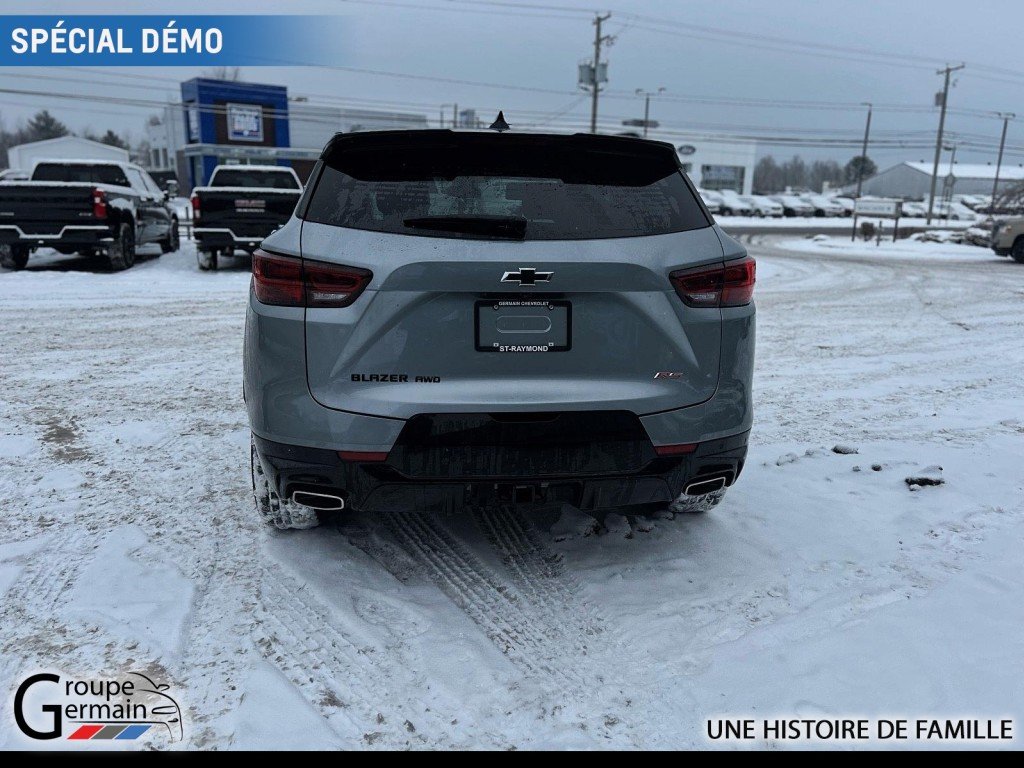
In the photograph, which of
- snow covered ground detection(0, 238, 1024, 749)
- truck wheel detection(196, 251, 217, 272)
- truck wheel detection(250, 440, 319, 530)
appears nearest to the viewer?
snow covered ground detection(0, 238, 1024, 749)

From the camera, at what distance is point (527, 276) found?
2.81 m

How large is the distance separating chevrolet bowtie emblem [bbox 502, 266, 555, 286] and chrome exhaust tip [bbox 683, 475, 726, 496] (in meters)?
1.04

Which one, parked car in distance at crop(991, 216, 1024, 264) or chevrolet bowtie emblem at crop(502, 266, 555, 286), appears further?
parked car in distance at crop(991, 216, 1024, 264)

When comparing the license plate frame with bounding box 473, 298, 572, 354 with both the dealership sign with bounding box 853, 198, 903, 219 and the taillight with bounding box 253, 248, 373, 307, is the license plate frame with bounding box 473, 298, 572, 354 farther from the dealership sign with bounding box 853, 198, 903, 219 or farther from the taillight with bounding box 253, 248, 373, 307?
the dealership sign with bounding box 853, 198, 903, 219

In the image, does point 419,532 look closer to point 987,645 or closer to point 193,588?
point 193,588

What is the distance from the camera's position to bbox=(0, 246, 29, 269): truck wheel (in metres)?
13.6

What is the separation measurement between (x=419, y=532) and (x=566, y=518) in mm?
768

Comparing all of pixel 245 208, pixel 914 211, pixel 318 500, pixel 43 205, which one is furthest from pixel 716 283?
pixel 914 211

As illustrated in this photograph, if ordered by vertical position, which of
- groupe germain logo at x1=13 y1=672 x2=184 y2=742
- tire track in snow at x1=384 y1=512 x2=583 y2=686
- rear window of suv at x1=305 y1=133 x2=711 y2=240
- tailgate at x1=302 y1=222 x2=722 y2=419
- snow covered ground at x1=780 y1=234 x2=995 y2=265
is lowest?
groupe germain logo at x1=13 y1=672 x2=184 y2=742

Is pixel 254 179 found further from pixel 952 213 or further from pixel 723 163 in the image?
pixel 723 163

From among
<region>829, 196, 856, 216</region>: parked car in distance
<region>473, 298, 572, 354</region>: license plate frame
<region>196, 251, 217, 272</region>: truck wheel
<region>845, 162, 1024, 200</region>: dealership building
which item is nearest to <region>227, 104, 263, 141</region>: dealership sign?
<region>196, 251, 217, 272</region>: truck wheel

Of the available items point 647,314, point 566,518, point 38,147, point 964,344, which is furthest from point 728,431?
point 38,147

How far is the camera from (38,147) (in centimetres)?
6625

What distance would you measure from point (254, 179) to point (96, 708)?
1388 cm
